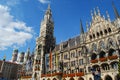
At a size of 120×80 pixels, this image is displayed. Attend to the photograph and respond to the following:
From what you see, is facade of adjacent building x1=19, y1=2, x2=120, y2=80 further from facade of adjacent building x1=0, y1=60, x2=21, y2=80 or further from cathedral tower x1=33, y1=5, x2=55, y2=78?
facade of adjacent building x1=0, y1=60, x2=21, y2=80

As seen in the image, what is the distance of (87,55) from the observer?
2111 inches

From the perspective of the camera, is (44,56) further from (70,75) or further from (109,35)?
(109,35)

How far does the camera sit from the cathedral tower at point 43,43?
70812 mm

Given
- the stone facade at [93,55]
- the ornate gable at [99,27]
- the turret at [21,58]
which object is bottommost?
the stone facade at [93,55]

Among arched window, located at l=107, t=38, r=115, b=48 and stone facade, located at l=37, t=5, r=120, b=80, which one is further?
arched window, located at l=107, t=38, r=115, b=48

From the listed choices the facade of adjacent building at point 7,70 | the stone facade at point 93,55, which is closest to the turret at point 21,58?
the facade of adjacent building at point 7,70

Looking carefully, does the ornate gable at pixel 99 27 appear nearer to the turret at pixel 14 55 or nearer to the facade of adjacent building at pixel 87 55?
the facade of adjacent building at pixel 87 55

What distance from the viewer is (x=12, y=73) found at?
372ft

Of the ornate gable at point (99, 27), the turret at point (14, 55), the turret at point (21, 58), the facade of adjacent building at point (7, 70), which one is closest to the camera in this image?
the ornate gable at point (99, 27)

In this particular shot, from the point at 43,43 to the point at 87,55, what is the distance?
29.0 meters

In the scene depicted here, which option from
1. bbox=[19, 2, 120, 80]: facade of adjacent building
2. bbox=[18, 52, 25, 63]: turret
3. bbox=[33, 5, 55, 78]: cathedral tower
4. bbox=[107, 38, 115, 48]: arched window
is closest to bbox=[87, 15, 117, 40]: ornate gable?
bbox=[19, 2, 120, 80]: facade of adjacent building

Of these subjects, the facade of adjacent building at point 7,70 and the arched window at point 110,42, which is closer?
the arched window at point 110,42

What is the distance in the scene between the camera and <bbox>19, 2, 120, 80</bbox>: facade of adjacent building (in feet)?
154

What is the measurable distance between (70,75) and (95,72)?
35.7 ft
